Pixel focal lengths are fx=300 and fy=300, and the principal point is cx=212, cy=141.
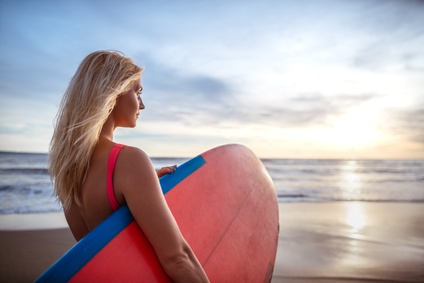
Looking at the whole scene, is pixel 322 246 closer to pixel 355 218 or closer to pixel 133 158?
pixel 355 218

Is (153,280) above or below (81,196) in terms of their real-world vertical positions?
below

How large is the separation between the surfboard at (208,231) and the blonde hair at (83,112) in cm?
25

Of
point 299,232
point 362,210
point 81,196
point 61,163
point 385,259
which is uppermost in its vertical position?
point 61,163

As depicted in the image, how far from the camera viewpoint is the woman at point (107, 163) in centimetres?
112

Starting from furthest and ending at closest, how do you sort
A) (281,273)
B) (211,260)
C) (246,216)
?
(281,273), (246,216), (211,260)

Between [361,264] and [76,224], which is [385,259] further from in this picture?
[76,224]

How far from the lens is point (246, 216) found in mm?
2354

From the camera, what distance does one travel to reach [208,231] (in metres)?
1.96

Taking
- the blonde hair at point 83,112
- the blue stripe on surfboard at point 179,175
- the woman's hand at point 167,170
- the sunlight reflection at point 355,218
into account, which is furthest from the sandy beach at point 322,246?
the blonde hair at point 83,112

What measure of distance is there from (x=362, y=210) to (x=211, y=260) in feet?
21.5

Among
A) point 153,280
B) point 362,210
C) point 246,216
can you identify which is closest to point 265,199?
point 246,216

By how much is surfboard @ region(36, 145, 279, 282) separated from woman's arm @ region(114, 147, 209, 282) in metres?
0.15

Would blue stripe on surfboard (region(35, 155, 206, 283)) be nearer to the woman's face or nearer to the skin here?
the skin

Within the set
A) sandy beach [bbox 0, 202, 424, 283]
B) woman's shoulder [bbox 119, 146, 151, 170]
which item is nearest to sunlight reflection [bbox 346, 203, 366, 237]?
sandy beach [bbox 0, 202, 424, 283]
